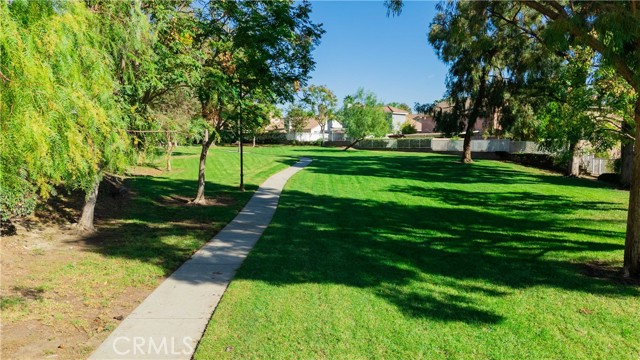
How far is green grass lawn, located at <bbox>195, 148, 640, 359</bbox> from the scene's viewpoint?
17.0ft

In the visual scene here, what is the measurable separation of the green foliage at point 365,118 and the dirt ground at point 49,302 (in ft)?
164

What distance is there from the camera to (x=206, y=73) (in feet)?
41.3

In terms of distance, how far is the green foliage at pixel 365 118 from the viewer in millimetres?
57812

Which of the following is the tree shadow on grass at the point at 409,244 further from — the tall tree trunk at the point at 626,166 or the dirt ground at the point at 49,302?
the tall tree trunk at the point at 626,166

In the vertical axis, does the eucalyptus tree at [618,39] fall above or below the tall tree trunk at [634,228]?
above

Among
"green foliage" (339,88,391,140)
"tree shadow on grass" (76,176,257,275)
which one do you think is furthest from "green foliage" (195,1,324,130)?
"green foliage" (339,88,391,140)

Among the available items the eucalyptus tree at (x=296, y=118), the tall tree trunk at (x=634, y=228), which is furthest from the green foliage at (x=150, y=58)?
Result: the eucalyptus tree at (x=296, y=118)

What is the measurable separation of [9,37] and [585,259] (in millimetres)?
9824

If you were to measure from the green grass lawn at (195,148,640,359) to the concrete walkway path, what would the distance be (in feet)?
→ 0.80

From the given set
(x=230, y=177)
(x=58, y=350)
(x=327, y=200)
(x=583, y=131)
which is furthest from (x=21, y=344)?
(x=230, y=177)

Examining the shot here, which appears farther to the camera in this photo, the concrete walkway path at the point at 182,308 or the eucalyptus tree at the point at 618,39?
the eucalyptus tree at the point at 618,39

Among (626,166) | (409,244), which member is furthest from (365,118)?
(409,244)

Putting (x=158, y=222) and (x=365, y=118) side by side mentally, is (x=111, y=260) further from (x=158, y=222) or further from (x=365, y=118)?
(x=365, y=118)

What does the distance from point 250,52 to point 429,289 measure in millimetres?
9322
